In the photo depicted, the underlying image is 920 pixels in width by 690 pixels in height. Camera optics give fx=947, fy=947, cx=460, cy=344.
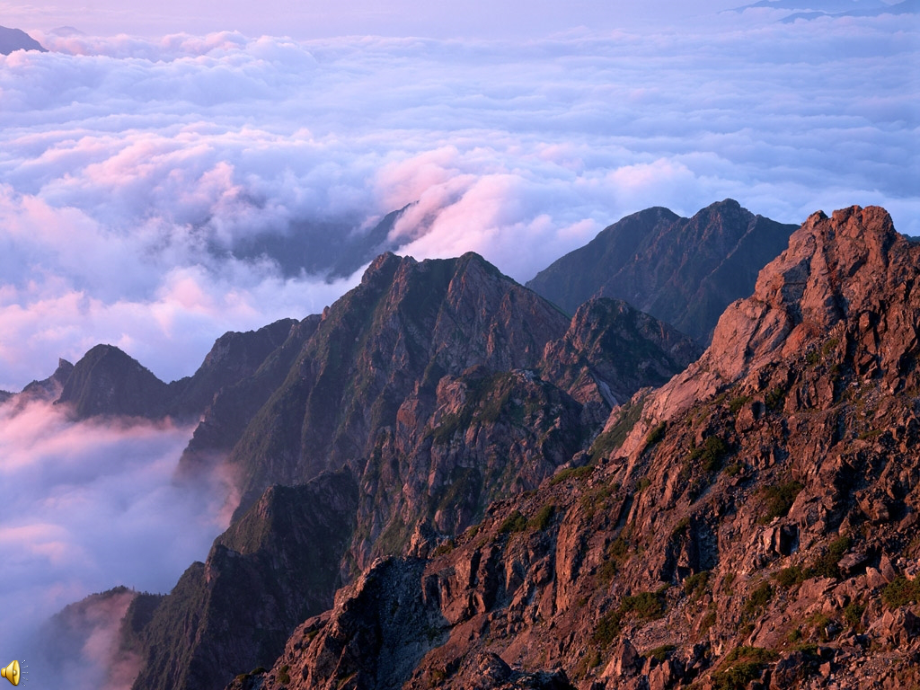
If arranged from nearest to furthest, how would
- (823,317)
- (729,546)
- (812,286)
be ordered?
(729,546) < (823,317) < (812,286)

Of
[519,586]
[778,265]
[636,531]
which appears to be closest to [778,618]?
[636,531]

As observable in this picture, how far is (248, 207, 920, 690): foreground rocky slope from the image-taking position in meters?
70.8

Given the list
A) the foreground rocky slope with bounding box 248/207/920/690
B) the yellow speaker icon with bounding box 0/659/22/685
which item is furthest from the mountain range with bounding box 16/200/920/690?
the yellow speaker icon with bounding box 0/659/22/685

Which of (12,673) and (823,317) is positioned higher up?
(823,317)

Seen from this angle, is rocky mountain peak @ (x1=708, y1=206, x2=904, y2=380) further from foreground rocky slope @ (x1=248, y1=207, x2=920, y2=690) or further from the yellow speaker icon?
the yellow speaker icon

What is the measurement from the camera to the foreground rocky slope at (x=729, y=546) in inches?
2785

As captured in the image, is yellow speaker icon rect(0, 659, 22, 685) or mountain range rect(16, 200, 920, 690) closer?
yellow speaker icon rect(0, 659, 22, 685)

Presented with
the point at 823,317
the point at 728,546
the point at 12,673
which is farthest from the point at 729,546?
the point at 12,673

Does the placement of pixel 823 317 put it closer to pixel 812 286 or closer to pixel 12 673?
pixel 812 286

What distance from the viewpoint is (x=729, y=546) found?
93.6m

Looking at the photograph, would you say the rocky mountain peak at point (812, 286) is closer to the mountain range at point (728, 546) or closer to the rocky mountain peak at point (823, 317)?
the rocky mountain peak at point (823, 317)

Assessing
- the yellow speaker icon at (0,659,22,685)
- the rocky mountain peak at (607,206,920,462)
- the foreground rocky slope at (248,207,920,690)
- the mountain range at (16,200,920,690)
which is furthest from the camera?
the rocky mountain peak at (607,206,920,462)

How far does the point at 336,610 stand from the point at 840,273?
7818 centimetres

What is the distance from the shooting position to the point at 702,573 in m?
92.7
